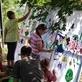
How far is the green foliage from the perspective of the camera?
17.7ft

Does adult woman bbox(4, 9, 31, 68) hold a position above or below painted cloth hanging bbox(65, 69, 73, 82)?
above

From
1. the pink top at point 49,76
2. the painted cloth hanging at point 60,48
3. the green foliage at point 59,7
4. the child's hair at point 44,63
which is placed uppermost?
the green foliage at point 59,7

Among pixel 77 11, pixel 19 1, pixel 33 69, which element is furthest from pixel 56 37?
pixel 33 69

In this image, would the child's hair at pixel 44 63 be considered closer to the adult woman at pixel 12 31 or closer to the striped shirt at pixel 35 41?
the striped shirt at pixel 35 41

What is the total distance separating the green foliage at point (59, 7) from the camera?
5397 millimetres

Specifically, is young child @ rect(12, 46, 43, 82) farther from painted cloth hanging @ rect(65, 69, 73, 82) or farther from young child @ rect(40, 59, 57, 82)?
painted cloth hanging @ rect(65, 69, 73, 82)

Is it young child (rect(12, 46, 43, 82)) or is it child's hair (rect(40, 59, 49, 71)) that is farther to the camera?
child's hair (rect(40, 59, 49, 71))

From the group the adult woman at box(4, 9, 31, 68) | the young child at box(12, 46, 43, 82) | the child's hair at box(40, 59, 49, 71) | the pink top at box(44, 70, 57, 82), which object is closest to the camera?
the young child at box(12, 46, 43, 82)

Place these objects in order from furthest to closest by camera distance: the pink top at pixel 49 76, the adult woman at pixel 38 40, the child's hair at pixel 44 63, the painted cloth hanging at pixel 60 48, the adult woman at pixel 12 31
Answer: the adult woman at pixel 12 31
the painted cloth hanging at pixel 60 48
the adult woman at pixel 38 40
the pink top at pixel 49 76
the child's hair at pixel 44 63

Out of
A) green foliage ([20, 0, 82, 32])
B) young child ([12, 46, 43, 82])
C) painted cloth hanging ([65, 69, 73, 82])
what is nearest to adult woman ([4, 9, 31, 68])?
green foliage ([20, 0, 82, 32])

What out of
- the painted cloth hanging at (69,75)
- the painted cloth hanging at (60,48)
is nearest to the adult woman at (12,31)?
the painted cloth hanging at (60,48)

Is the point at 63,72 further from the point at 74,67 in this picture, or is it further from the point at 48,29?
the point at 48,29

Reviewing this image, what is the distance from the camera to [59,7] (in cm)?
577

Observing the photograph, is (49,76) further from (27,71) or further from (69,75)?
(27,71)
